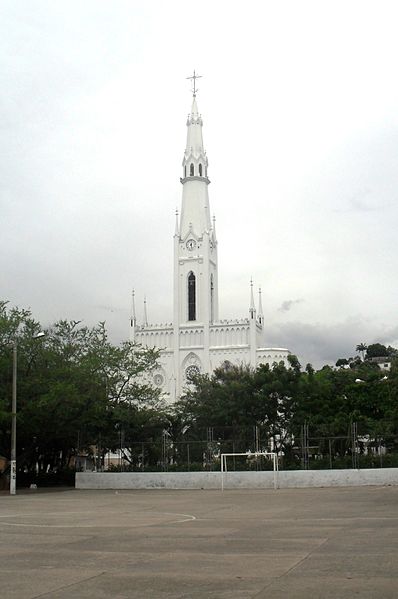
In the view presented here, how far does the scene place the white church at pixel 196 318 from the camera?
90.6 metres

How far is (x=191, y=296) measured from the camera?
313ft

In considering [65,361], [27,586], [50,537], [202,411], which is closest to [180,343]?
[202,411]

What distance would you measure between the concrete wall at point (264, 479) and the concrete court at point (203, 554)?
55.4 feet

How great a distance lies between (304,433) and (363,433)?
11.9 feet

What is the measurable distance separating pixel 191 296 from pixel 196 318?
10.3 feet

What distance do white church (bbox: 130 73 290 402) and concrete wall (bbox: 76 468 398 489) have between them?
46432 mm

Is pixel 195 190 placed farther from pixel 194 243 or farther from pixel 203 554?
pixel 203 554

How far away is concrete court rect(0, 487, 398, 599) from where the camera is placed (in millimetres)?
8953

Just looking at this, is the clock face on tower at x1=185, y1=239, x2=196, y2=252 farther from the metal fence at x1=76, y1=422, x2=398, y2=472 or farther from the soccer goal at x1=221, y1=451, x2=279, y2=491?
the soccer goal at x1=221, y1=451, x2=279, y2=491

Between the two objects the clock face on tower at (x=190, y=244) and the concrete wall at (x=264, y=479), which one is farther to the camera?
the clock face on tower at (x=190, y=244)

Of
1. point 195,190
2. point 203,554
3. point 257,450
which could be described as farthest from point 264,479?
point 195,190

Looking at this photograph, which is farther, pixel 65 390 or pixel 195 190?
pixel 195 190

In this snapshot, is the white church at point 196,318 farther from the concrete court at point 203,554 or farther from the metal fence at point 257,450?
the concrete court at point 203,554

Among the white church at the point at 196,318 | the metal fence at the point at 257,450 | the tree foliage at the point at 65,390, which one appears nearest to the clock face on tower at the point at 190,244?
the white church at the point at 196,318
